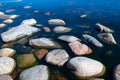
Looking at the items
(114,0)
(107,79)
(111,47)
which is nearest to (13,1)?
(114,0)

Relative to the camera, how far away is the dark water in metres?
3.30

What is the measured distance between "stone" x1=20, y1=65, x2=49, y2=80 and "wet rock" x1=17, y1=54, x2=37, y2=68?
0.71 feet

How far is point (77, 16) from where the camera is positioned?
5172mm

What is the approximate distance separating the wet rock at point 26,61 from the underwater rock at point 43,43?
1.06ft

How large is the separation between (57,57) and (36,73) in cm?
47

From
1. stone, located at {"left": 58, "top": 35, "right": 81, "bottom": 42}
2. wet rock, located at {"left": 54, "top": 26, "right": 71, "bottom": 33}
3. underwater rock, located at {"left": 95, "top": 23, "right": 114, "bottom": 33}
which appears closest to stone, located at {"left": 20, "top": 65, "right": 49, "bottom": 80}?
stone, located at {"left": 58, "top": 35, "right": 81, "bottom": 42}

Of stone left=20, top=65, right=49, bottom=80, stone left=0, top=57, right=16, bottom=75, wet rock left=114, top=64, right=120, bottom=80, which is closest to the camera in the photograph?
wet rock left=114, top=64, right=120, bottom=80

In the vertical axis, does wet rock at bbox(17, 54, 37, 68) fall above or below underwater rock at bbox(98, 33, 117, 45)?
below

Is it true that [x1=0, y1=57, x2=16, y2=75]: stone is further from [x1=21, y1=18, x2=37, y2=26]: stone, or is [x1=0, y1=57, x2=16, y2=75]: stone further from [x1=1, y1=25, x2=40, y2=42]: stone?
[x1=21, y1=18, x2=37, y2=26]: stone

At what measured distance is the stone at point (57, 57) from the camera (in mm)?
3128

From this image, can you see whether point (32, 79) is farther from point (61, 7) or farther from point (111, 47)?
point (61, 7)

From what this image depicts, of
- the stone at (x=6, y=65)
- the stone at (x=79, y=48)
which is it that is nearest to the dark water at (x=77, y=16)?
the stone at (x=79, y=48)

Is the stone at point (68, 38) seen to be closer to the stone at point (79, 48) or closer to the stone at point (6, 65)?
the stone at point (79, 48)

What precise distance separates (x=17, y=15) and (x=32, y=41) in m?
1.95
